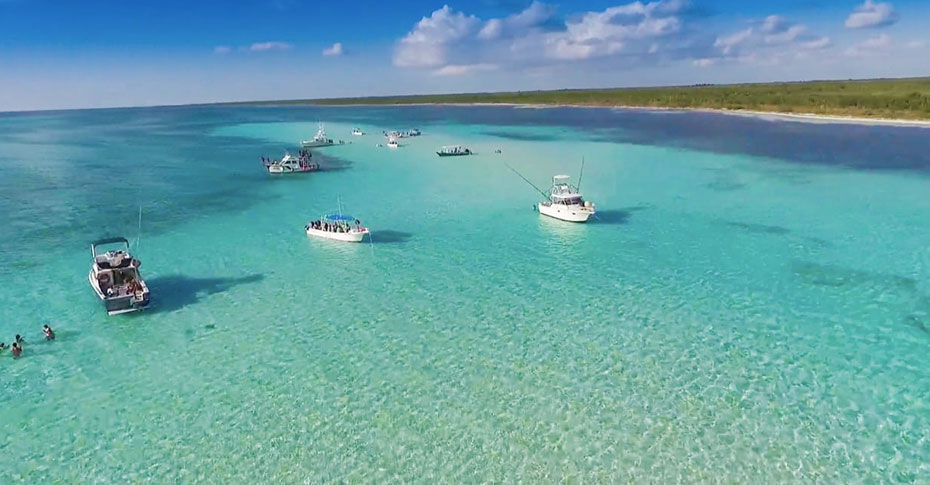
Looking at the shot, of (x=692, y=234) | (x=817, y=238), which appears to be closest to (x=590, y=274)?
(x=692, y=234)

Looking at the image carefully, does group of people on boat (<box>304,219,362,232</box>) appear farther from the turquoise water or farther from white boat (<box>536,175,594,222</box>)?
white boat (<box>536,175,594,222</box>)

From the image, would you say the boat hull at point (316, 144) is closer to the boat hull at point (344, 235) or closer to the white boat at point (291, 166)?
the white boat at point (291, 166)

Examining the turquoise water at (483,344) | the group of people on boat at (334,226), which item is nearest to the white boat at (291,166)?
the turquoise water at (483,344)

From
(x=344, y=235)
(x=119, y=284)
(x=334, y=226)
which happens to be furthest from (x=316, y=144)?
(x=119, y=284)

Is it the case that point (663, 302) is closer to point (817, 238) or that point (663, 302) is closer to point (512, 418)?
point (512, 418)

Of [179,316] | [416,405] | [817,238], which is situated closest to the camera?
[416,405]

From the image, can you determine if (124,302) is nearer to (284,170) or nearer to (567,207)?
(567,207)
